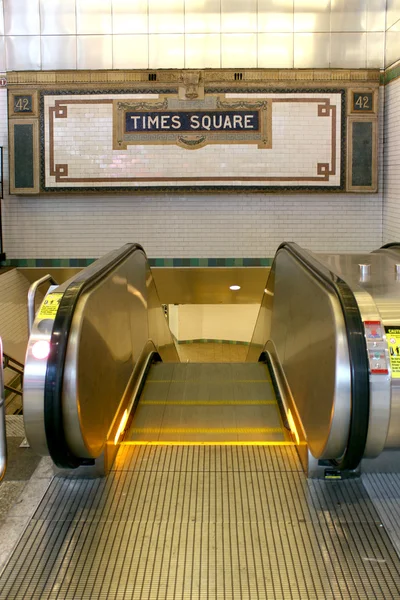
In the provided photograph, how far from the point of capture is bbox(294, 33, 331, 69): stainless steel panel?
8.59 m

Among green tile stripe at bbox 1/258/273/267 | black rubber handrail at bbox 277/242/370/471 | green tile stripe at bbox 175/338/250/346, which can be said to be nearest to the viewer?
black rubber handrail at bbox 277/242/370/471

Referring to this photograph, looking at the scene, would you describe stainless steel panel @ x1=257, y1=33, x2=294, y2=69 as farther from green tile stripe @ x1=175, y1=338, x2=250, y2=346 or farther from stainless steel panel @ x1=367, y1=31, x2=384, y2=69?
green tile stripe @ x1=175, y1=338, x2=250, y2=346

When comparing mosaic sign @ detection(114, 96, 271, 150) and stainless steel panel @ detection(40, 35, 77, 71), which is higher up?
stainless steel panel @ detection(40, 35, 77, 71)

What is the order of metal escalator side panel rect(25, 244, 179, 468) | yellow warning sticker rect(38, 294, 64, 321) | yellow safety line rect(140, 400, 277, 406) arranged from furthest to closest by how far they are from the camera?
yellow safety line rect(140, 400, 277, 406), yellow warning sticker rect(38, 294, 64, 321), metal escalator side panel rect(25, 244, 179, 468)

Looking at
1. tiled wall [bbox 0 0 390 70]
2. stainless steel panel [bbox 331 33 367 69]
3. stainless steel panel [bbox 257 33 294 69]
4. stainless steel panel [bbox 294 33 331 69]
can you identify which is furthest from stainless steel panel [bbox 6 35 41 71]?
stainless steel panel [bbox 331 33 367 69]

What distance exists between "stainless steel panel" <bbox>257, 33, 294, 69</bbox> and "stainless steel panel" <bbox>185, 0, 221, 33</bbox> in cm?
54

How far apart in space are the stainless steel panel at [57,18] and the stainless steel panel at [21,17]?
0.23 feet

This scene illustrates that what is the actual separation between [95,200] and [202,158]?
4.66 feet

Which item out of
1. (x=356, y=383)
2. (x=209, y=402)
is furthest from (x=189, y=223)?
(x=356, y=383)

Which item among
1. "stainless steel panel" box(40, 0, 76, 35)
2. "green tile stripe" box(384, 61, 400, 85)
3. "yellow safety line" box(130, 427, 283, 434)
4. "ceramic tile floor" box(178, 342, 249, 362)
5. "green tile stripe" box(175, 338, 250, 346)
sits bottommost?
"ceramic tile floor" box(178, 342, 249, 362)

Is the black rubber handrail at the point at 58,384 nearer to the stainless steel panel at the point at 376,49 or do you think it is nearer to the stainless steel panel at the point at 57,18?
the stainless steel panel at the point at 57,18

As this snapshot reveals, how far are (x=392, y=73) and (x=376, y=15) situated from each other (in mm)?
790

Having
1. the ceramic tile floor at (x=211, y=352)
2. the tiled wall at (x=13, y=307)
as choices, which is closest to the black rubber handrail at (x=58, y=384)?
the tiled wall at (x=13, y=307)

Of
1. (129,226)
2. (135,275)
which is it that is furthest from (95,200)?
(135,275)
